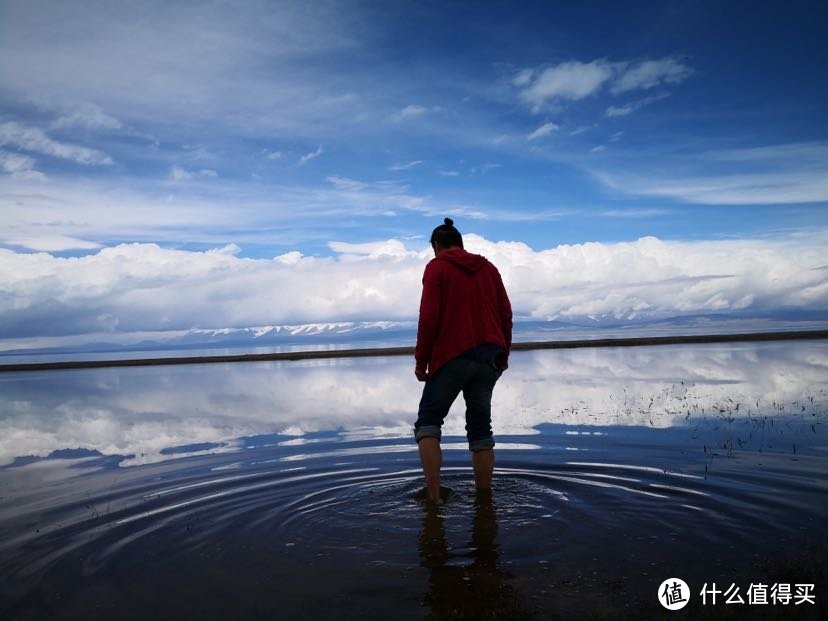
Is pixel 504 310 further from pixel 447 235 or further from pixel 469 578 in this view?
pixel 469 578

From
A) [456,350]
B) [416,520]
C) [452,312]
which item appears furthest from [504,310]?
[416,520]

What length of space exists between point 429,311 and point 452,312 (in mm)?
229

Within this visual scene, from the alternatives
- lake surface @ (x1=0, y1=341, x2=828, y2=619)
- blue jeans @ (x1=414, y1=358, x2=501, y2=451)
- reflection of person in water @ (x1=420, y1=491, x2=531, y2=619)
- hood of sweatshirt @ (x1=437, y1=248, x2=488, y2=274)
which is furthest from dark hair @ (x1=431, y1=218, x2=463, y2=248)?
reflection of person in water @ (x1=420, y1=491, x2=531, y2=619)

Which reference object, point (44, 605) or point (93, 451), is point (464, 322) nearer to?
point (44, 605)

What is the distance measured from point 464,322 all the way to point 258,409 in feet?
35.5

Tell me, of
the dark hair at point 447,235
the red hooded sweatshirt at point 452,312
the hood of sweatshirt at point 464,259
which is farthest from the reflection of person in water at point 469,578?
the dark hair at point 447,235

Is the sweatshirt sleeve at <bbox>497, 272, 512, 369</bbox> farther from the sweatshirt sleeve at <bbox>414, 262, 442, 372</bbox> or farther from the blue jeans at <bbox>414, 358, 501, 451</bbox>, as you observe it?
the sweatshirt sleeve at <bbox>414, 262, 442, 372</bbox>

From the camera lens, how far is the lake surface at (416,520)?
3.79m

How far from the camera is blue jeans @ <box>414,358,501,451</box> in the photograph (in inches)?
240

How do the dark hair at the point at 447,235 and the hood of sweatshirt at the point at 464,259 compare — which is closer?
the hood of sweatshirt at the point at 464,259

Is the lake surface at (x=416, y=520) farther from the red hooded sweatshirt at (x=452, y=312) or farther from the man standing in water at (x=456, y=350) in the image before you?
the red hooded sweatshirt at (x=452, y=312)

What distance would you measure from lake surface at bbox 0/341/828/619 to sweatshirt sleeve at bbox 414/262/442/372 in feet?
5.00

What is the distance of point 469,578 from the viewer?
13.1 feet

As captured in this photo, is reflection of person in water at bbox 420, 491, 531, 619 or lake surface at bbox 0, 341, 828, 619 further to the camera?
lake surface at bbox 0, 341, 828, 619
